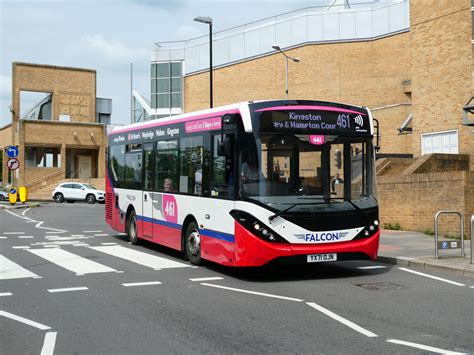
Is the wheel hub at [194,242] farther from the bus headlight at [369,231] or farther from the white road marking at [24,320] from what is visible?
the white road marking at [24,320]

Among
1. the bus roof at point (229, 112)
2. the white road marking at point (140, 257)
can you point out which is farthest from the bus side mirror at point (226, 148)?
the white road marking at point (140, 257)

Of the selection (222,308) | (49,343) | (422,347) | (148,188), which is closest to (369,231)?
(222,308)

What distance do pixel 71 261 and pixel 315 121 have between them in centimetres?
550

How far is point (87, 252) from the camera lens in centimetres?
1326

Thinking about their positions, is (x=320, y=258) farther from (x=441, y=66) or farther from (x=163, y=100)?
(x=163, y=100)

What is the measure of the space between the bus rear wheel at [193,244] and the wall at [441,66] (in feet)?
46.3

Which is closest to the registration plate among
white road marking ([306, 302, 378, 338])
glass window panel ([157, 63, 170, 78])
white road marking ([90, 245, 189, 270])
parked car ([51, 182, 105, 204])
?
white road marking ([306, 302, 378, 338])

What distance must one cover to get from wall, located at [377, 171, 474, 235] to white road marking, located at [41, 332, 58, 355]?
1207 centimetres

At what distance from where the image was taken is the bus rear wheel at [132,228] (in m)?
14.7

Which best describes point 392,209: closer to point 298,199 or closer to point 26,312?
point 298,199

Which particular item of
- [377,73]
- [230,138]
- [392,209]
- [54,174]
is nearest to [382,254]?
[230,138]

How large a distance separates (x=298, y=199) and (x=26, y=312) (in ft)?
14.4

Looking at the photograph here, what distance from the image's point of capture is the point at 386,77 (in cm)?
4425

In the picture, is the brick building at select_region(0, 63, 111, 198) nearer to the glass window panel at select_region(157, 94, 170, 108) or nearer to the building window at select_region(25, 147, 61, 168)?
the building window at select_region(25, 147, 61, 168)
